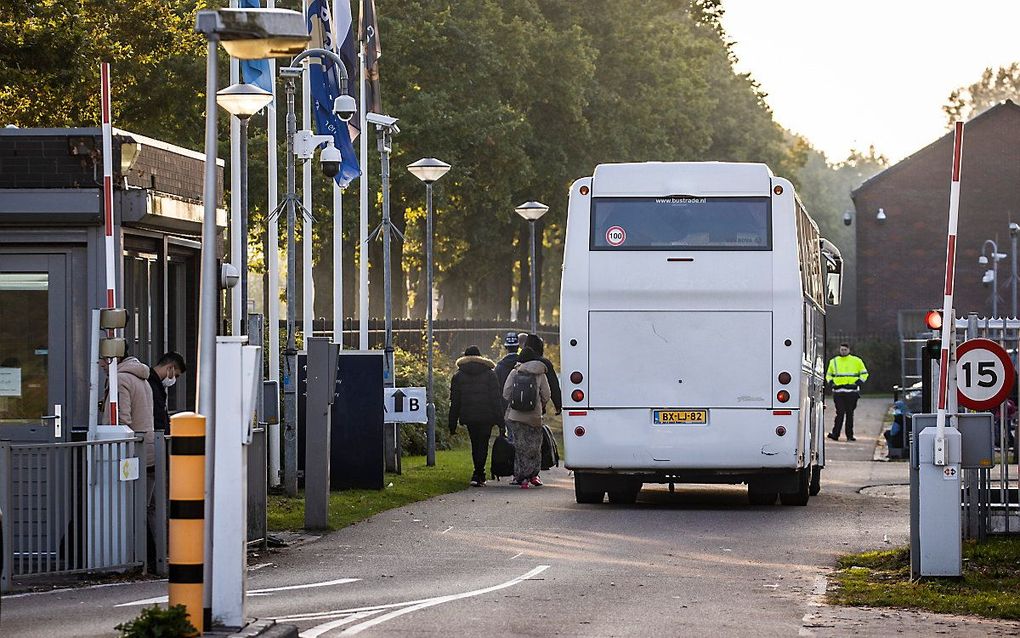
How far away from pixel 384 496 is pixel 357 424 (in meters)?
0.85

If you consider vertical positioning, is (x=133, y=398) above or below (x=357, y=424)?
above

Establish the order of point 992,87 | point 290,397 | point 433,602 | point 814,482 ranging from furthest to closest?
1. point 992,87
2. point 814,482
3. point 290,397
4. point 433,602

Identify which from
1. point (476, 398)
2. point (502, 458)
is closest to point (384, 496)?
point (476, 398)

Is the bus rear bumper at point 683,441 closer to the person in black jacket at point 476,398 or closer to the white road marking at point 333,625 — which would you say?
the person in black jacket at point 476,398

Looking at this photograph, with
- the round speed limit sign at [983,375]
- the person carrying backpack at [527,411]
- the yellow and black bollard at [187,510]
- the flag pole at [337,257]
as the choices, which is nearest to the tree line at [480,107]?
the flag pole at [337,257]

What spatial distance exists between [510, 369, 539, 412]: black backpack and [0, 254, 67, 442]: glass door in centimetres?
819

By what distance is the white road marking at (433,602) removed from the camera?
410 inches

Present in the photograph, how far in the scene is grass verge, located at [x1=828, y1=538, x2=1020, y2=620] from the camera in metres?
11.5

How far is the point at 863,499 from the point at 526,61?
85.9ft

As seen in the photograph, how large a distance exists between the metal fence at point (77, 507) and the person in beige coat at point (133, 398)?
0.88 meters

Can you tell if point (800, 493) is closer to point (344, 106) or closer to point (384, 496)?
point (384, 496)

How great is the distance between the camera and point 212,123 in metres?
9.69

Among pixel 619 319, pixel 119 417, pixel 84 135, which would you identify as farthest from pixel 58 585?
pixel 619 319

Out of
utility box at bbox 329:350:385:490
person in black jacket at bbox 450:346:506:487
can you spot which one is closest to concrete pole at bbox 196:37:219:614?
utility box at bbox 329:350:385:490
